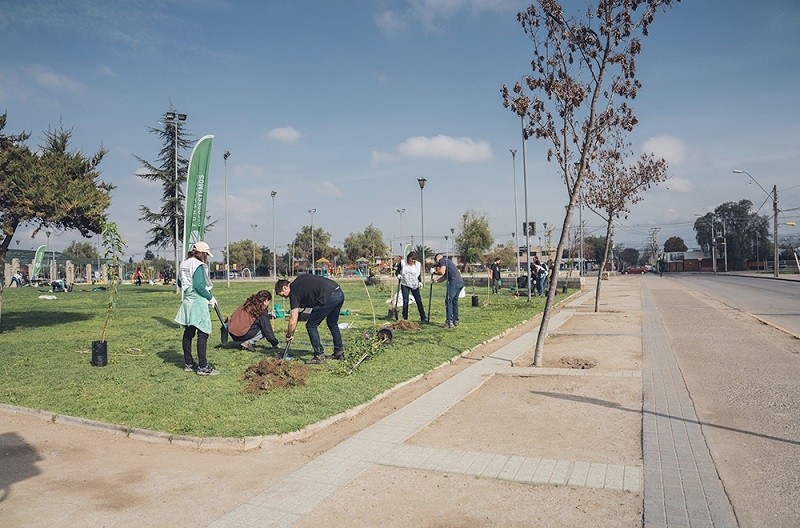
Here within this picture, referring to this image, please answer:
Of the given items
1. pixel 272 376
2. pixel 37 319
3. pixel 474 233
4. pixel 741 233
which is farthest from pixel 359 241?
pixel 272 376

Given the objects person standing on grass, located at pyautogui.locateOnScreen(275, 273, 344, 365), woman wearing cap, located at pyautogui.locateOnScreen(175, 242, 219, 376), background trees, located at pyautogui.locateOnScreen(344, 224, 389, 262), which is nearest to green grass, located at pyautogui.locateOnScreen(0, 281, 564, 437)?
woman wearing cap, located at pyautogui.locateOnScreen(175, 242, 219, 376)

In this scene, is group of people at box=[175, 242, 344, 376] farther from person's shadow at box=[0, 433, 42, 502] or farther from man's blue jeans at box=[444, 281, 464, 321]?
man's blue jeans at box=[444, 281, 464, 321]

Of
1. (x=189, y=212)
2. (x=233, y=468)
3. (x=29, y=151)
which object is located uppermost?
(x=29, y=151)

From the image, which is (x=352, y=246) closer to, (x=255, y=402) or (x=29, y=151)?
(x=29, y=151)

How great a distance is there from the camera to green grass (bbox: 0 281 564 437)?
6293mm

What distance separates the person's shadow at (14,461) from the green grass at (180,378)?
2.42 ft

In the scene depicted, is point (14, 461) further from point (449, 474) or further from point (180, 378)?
point (449, 474)

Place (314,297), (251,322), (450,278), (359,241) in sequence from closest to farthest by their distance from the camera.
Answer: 1. (314,297)
2. (251,322)
3. (450,278)
4. (359,241)

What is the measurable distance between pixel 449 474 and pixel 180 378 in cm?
493

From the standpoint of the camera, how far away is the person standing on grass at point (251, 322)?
406 inches

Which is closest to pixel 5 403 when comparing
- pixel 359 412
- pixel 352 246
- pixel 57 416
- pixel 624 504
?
pixel 57 416

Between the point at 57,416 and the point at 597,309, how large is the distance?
1722cm

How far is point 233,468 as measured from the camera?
5.02 metres

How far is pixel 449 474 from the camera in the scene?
4.77 meters
